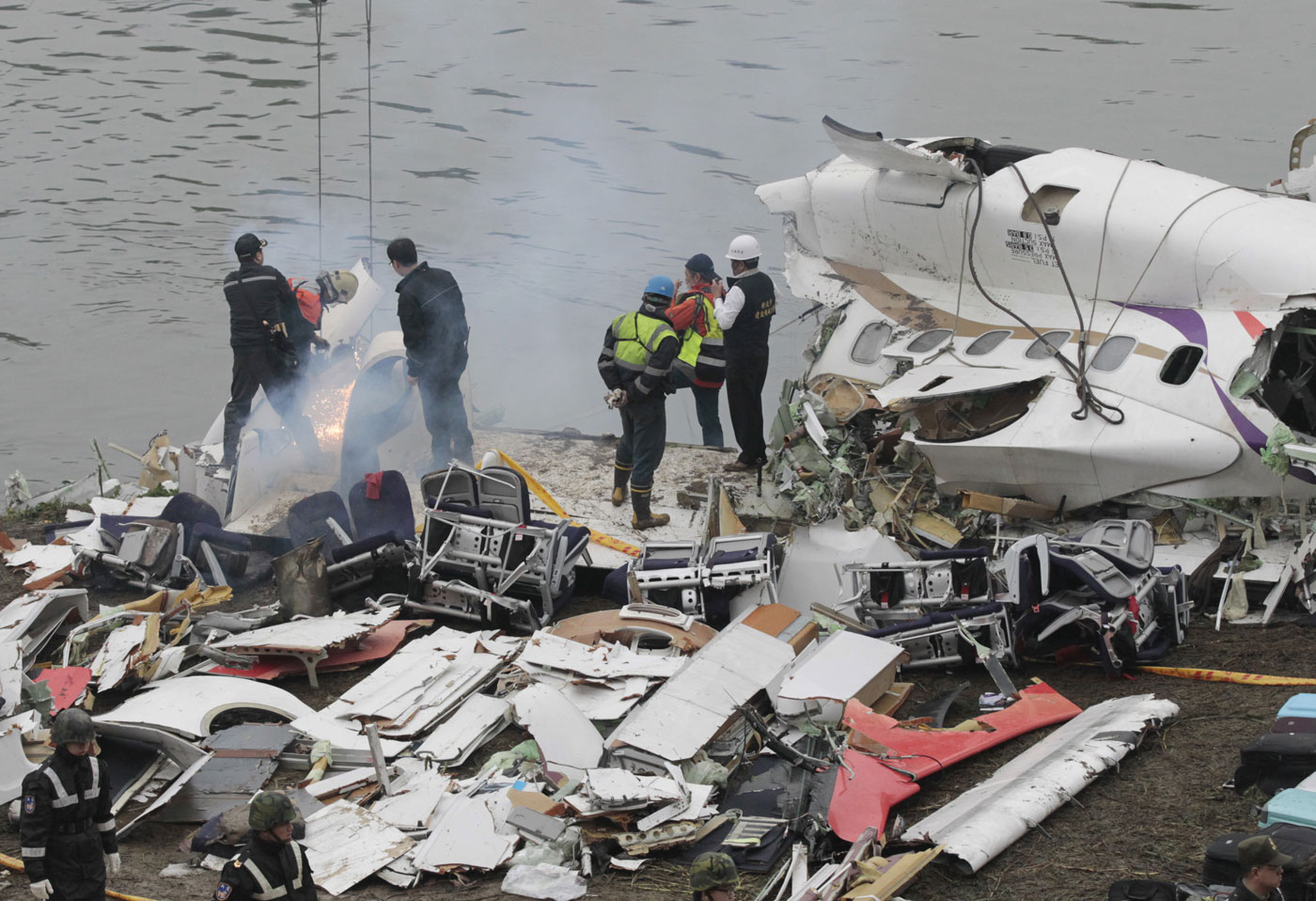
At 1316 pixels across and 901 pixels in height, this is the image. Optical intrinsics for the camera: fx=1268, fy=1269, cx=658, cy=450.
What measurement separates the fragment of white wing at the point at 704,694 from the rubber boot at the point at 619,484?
9.60 feet

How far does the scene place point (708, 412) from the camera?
13086 millimetres

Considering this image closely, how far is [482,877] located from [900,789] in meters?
2.12

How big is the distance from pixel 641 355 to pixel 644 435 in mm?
670

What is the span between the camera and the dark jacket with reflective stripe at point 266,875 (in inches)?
183

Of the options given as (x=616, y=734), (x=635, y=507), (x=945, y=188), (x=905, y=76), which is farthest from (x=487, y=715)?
(x=905, y=76)

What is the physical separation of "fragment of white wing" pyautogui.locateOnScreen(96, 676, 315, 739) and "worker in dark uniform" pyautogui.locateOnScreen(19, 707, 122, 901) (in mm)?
1608

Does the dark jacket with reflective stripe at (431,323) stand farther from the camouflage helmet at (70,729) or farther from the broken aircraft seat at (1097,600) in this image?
the camouflage helmet at (70,729)

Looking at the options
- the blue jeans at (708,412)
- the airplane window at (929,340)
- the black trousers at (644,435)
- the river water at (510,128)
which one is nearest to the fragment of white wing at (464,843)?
the black trousers at (644,435)

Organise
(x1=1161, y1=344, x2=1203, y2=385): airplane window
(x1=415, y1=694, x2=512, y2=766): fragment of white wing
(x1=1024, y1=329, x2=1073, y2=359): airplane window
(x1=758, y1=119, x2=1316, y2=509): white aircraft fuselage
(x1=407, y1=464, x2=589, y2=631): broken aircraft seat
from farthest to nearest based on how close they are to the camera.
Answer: (x1=1024, y1=329, x2=1073, y2=359): airplane window → (x1=407, y1=464, x2=589, y2=631): broken aircraft seat → (x1=1161, y1=344, x2=1203, y2=385): airplane window → (x1=758, y1=119, x2=1316, y2=509): white aircraft fuselage → (x1=415, y1=694, x2=512, y2=766): fragment of white wing

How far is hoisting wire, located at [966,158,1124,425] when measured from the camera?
9141 mm

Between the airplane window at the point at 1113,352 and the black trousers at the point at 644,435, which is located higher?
the airplane window at the point at 1113,352

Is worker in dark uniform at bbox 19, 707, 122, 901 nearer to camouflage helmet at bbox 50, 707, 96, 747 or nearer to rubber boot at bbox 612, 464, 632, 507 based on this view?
camouflage helmet at bbox 50, 707, 96, 747

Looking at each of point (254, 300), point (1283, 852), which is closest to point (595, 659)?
point (1283, 852)

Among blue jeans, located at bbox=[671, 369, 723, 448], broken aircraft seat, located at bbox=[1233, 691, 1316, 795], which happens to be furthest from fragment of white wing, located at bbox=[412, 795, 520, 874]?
blue jeans, located at bbox=[671, 369, 723, 448]
